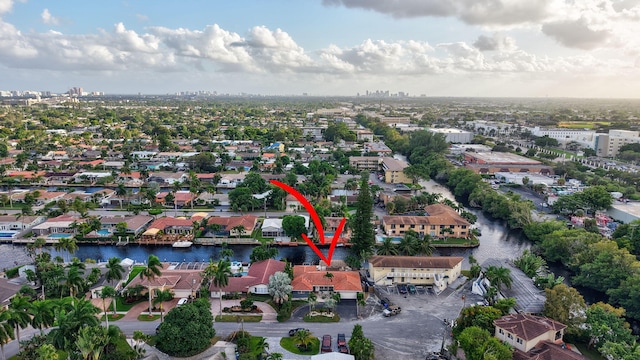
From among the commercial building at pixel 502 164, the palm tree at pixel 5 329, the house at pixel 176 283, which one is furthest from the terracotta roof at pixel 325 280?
the commercial building at pixel 502 164

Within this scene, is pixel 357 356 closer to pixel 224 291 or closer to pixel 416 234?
pixel 224 291

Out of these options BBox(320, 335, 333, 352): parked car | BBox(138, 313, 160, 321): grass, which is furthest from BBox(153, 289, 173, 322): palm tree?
BBox(320, 335, 333, 352): parked car

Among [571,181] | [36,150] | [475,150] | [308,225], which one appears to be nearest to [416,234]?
[308,225]

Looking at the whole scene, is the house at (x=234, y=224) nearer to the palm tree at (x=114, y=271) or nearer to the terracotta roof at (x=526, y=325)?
the palm tree at (x=114, y=271)

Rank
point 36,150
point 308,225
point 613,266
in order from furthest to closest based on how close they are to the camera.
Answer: point 36,150
point 308,225
point 613,266

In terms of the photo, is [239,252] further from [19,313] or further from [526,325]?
[526,325]

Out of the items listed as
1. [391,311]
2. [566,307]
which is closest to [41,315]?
[391,311]

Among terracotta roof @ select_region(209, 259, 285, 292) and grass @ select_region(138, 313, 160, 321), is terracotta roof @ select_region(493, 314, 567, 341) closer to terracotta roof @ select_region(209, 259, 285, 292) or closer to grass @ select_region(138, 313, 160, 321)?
terracotta roof @ select_region(209, 259, 285, 292)
